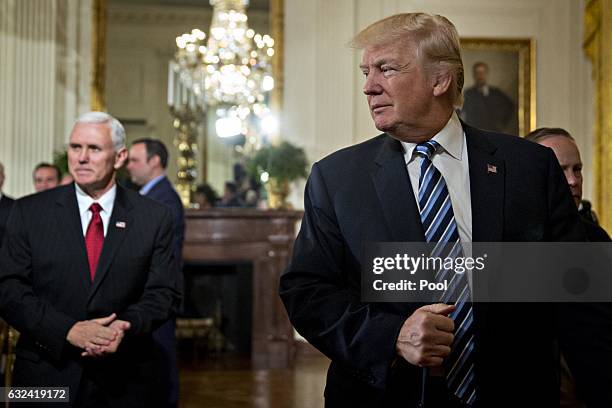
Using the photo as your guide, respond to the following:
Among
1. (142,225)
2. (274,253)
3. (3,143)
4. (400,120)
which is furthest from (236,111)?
(400,120)

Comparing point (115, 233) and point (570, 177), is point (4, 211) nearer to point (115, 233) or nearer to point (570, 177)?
point (115, 233)

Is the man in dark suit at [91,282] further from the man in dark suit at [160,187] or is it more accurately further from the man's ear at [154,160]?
the man's ear at [154,160]

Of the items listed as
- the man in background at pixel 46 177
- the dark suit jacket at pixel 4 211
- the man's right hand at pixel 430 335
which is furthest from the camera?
the man in background at pixel 46 177

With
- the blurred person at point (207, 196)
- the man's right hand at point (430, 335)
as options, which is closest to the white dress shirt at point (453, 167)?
the man's right hand at point (430, 335)

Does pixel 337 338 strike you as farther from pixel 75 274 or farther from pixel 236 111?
pixel 236 111

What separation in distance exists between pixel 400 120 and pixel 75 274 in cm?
155

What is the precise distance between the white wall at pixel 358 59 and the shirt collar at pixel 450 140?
23.8 ft

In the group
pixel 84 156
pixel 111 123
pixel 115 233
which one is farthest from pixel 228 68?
pixel 115 233

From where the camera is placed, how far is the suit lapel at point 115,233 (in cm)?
319

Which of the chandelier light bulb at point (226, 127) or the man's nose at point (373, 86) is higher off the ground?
the chandelier light bulb at point (226, 127)

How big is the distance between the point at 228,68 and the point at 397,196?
7234mm

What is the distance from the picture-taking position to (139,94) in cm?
951

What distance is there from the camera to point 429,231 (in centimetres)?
210

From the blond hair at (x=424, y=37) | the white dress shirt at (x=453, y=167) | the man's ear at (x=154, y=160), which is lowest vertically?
the white dress shirt at (x=453, y=167)
